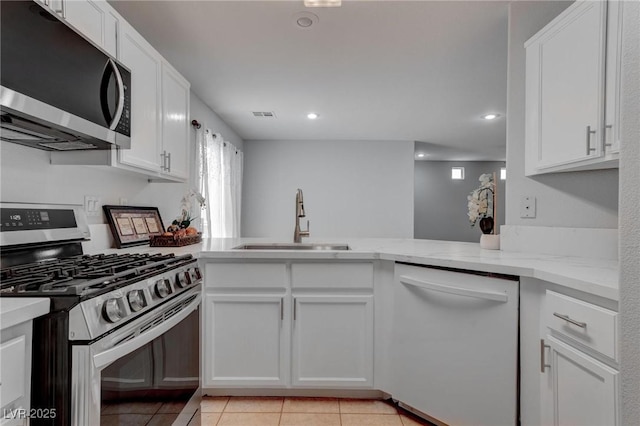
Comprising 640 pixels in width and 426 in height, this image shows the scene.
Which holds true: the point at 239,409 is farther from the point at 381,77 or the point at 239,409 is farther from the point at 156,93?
the point at 381,77

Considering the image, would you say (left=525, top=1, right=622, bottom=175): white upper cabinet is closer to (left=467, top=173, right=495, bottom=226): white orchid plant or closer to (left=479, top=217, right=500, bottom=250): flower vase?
(left=467, top=173, right=495, bottom=226): white orchid plant

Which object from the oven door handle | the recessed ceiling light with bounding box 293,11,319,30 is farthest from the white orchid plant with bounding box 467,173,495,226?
the oven door handle

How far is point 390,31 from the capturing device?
231cm

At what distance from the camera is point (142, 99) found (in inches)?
73.9

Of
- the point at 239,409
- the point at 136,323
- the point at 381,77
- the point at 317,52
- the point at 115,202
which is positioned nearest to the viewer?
the point at 136,323

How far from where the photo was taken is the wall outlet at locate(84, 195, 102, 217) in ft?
6.12

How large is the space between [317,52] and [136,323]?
228 cm

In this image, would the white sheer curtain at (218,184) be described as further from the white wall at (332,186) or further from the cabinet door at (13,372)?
the cabinet door at (13,372)

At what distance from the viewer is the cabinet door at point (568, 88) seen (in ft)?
4.75

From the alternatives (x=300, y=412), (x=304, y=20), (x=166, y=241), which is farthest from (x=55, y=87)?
(x=300, y=412)

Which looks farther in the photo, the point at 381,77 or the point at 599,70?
the point at 381,77

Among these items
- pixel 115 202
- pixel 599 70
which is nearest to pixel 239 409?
pixel 115 202

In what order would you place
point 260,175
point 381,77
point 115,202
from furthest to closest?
point 260,175 < point 381,77 < point 115,202

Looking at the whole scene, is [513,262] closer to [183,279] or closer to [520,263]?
[520,263]
